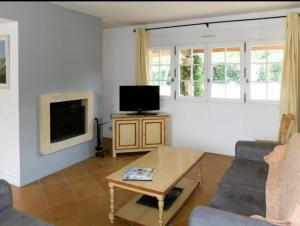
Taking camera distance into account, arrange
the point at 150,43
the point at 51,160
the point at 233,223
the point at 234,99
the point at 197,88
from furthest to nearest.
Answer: the point at 150,43, the point at 197,88, the point at 234,99, the point at 51,160, the point at 233,223

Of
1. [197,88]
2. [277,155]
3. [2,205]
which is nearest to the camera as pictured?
[2,205]

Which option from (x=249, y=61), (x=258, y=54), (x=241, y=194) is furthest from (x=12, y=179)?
(x=258, y=54)

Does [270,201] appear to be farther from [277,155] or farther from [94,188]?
[94,188]

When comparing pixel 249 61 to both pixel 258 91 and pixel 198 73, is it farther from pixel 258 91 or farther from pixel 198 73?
pixel 198 73

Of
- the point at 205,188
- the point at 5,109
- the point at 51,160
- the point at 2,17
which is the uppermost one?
the point at 2,17

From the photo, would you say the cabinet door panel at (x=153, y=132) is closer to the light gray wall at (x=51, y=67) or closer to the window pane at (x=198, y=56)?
the light gray wall at (x=51, y=67)

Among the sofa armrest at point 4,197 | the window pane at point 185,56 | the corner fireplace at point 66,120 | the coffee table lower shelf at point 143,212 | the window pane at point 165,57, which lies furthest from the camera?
the window pane at point 165,57

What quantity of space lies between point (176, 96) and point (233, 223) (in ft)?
11.4

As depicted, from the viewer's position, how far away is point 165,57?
4.74 metres

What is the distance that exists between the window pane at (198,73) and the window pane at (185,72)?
0.09 m

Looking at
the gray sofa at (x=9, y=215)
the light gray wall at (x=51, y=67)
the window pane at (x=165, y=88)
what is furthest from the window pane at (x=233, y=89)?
the gray sofa at (x=9, y=215)

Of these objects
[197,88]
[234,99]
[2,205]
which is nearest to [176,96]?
[197,88]

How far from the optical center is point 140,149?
14.3ft

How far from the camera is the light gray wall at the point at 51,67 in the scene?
120 inches
